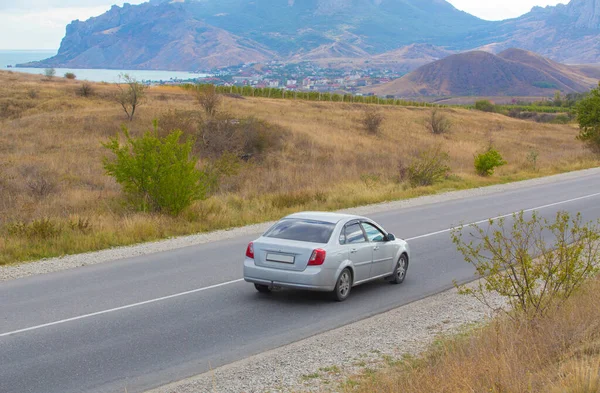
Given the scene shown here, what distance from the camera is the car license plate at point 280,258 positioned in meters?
10.7

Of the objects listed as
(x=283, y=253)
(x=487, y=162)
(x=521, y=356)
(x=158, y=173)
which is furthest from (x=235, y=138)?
(x=521, y=356)

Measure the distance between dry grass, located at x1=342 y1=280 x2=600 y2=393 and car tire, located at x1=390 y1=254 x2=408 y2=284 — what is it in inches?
154

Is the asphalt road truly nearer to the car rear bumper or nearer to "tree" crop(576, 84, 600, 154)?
the car rear bumper

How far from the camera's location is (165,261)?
14047mm

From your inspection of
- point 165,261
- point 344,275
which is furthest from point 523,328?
point 165,261

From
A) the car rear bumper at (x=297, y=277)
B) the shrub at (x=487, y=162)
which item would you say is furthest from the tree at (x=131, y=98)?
the car rear bumper at (x=297, y=277)

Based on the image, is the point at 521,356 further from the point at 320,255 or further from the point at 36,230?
the point at 36,230

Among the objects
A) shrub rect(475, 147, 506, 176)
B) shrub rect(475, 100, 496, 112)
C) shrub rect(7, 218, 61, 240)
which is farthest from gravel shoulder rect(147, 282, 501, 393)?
shrub rect(475, 100, 496, 112)

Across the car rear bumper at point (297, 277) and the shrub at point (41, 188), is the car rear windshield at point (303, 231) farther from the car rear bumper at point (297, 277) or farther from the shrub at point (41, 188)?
the shrub at point (41, 188)

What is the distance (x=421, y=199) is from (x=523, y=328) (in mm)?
18125

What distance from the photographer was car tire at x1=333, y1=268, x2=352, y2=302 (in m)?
11.0

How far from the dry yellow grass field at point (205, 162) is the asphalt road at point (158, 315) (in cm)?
287

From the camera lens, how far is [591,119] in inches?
1800

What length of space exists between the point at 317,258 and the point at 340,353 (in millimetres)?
2562
